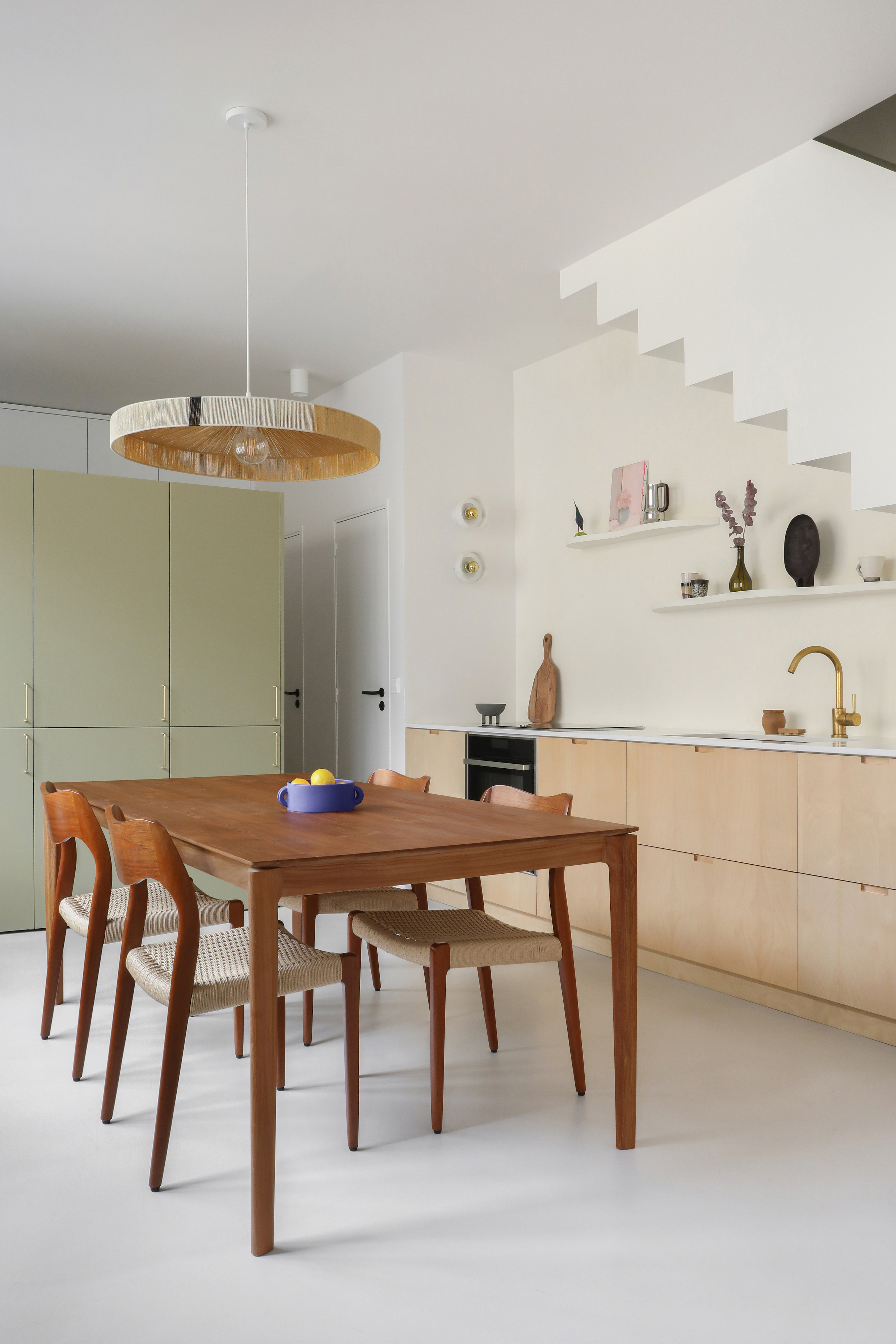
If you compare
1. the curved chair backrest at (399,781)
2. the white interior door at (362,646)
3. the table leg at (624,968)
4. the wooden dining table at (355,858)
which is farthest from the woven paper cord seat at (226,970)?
the white interior door at (362,646)

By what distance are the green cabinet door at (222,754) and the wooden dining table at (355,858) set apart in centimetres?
200

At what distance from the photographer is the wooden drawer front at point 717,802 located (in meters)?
3.34

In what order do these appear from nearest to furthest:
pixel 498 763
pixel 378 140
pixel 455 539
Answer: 1. pixel 378 140
2. pixel 498 763
3. pixel 455 539

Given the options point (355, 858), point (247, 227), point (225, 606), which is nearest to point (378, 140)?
point (247, 227)

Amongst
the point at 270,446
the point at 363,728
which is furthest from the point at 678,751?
the point at 363,728

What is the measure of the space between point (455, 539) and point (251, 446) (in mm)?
2466

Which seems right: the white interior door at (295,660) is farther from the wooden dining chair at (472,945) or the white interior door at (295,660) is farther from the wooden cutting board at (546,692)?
the wooden dining chair at (472,945)

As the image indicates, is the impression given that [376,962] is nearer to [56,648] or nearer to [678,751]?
[678,751]

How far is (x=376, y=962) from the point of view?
363cm

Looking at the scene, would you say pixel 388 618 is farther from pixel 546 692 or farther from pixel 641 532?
pixel 641 532

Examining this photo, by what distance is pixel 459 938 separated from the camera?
102 inches

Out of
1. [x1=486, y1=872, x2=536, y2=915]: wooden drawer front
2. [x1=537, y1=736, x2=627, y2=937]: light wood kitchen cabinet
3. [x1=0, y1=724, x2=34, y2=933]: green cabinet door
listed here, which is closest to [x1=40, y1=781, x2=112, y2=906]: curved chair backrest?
[x1=0, y1=724, x2=34, y2=933]: green cabinet door

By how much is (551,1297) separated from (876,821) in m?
1.80

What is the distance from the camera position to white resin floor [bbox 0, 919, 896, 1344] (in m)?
1.75
